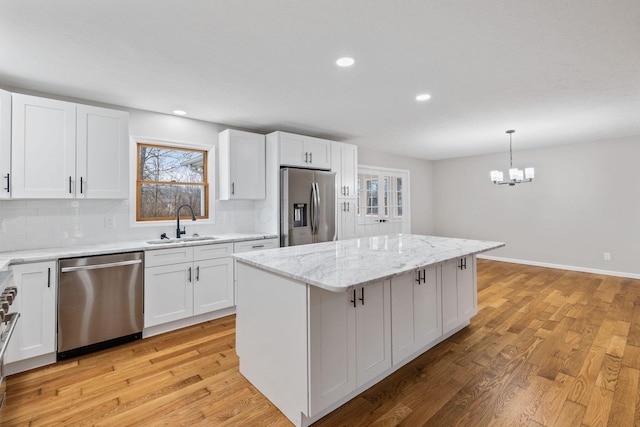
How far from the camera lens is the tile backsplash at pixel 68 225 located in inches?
107

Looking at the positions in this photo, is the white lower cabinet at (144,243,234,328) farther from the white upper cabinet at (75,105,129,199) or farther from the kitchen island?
the kitchen island

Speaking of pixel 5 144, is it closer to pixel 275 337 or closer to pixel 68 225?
pixel 68 225

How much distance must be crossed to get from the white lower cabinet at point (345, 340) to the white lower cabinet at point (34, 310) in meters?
2.26

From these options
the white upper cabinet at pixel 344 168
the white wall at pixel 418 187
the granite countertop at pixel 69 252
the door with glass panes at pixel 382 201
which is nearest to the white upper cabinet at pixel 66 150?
the granite countertop at pixel 69 252

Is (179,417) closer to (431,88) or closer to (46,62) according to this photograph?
(46,62)

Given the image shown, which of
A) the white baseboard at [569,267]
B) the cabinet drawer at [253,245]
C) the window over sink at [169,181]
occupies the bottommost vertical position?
the white baseboard at [569,267]

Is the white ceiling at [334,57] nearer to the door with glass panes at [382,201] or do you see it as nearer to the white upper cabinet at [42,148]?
the white upper cabinet at [42,148]

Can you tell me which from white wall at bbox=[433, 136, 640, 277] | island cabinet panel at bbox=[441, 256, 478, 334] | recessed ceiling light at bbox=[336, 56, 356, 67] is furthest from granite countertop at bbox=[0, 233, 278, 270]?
white wall at bbox=[433, 136, 640, 277]

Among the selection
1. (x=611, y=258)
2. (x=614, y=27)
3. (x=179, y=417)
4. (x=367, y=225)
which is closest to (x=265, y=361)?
(x=179, y=417)

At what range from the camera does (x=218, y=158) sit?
399cm

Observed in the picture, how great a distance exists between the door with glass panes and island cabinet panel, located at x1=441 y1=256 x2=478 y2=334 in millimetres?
2990

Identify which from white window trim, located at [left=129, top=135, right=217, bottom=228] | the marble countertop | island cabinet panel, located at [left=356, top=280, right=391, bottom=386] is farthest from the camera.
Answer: white window trim, located at [left=129, top=135, right=217, bottom=228]

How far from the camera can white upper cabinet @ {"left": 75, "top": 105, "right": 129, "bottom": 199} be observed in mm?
2771

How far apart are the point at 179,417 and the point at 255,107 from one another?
2.89 m
